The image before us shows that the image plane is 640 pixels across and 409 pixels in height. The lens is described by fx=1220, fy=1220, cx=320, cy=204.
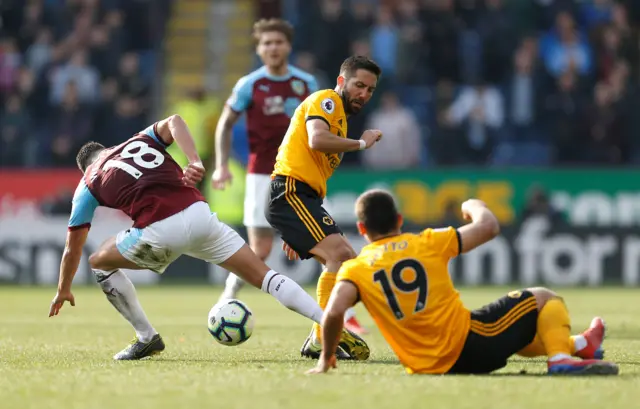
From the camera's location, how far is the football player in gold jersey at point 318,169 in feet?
25.0

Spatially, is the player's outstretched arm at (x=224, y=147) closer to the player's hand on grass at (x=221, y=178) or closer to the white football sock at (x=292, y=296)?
the player's hand on grass at (x=221, y=178)

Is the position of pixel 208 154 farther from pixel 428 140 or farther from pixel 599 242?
pixel 599 242

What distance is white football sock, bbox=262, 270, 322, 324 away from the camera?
7598 millimetres

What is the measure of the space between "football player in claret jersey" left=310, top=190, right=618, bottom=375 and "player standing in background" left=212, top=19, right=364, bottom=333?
3854 mm

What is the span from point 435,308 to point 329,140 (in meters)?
1.68

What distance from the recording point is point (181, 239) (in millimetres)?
7566

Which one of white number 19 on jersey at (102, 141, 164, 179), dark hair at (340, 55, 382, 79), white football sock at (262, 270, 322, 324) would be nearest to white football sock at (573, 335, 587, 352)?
white football sock at (262, 270, 322, 324)

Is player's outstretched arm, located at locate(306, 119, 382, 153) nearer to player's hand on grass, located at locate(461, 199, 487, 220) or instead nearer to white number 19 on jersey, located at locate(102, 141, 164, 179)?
white number 19 on jersey, located at locate(102, 141, 164, 179)

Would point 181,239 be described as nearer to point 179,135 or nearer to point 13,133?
point 179,135

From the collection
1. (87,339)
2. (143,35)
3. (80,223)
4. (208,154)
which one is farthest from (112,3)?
(80,223)

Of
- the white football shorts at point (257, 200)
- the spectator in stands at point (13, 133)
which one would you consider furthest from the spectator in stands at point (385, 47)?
the white football shorts at point (257, 200)

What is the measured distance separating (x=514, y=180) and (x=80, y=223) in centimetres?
1093

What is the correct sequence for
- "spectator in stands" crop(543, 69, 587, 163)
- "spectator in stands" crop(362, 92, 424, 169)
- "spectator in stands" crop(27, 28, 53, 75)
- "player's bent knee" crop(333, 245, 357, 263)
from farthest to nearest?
"spectator in stands" crop(27, 28, 53, 75)
"spectator in stands" crop(543, 69, 587, 163)
"spectator in stands" crop(362, 92, 424, 169)
"player's bent knee" crop(333, 245, 357, 263)

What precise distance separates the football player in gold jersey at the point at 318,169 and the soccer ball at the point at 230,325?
0.43 meters
